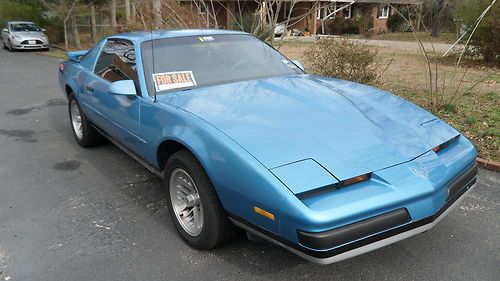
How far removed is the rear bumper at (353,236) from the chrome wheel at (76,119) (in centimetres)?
373

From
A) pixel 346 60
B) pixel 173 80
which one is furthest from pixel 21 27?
pixel 173 80

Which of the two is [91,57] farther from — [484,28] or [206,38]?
[484,28]

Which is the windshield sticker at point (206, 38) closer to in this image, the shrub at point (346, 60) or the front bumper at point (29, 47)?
the shrub at point (346, 60)

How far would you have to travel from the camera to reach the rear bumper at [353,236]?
213 centimetres

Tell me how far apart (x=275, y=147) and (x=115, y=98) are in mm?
1971

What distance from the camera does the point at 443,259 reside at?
9.29ft

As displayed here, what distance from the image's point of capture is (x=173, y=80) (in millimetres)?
3502

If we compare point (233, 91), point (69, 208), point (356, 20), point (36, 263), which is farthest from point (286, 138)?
point (356, 20)

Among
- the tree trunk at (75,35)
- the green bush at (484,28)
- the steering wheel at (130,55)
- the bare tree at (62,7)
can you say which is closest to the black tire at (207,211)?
the steering wheel at (130,55)

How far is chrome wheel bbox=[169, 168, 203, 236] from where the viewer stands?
115 inches

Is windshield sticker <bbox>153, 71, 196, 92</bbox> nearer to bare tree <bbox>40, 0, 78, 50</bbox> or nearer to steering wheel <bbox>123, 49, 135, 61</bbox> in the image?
steering wheel <bbox>123, 49, 135, 61</bbox>

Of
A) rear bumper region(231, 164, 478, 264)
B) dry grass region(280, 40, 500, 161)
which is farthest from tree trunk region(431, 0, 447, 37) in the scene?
rear bumper region(231, 164, 478, 264)

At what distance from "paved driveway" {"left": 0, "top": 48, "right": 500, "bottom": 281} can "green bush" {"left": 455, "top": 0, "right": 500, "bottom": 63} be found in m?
8.56

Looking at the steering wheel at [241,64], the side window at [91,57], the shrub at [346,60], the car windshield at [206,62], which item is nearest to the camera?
the car windshield at [206,62]
